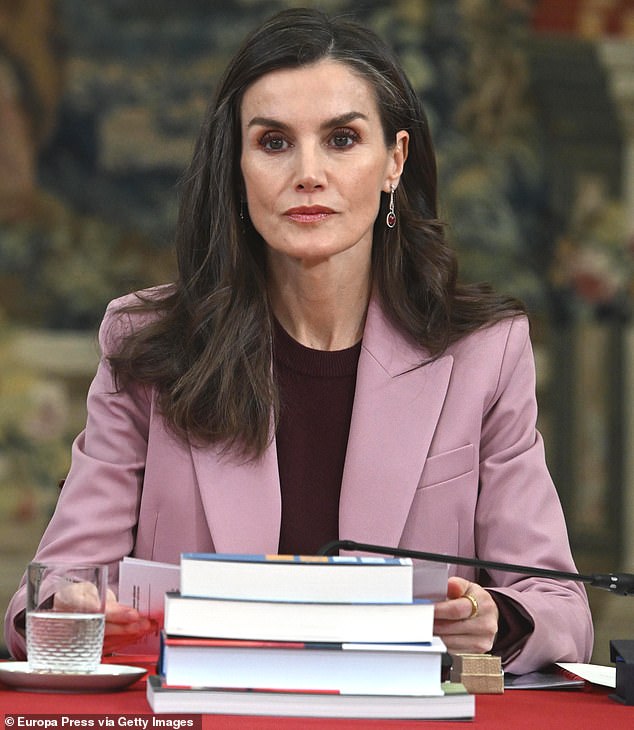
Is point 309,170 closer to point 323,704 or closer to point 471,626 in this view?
point 471,626

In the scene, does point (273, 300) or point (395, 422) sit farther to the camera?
point (273, 300)

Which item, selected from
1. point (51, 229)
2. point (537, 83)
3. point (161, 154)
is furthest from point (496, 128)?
point (51, 229)

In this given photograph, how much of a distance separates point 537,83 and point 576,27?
12.7 inches

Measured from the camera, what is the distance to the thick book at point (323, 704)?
151cm

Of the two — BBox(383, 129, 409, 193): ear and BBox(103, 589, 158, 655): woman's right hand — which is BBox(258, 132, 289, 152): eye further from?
BBox(103, 589, 158, 655): woman's right hand

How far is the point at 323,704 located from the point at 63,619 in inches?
13.7

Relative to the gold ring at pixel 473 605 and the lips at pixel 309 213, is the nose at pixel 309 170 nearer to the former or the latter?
the lips at pixel 309 213

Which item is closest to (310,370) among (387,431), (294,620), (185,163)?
(387,431)

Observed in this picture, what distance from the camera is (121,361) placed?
2.57 meters

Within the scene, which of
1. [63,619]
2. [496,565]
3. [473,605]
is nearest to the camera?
[63,619]

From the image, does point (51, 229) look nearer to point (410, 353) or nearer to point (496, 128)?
point (496, 128)

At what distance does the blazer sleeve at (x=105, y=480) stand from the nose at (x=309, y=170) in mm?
465

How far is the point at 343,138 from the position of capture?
100 inches

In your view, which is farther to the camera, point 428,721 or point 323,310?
point 323,310
